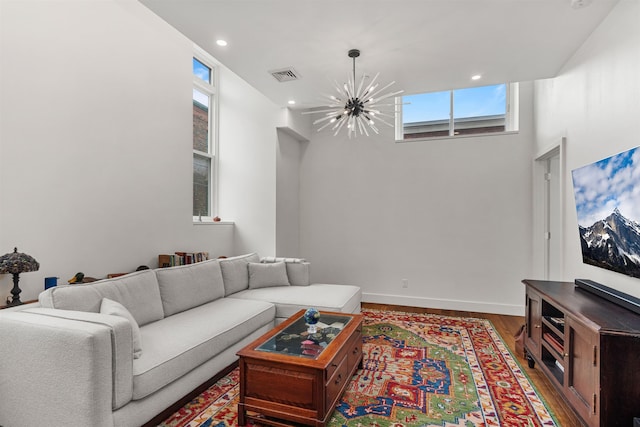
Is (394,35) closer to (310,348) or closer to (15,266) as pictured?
(310,348)

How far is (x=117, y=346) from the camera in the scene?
1.80 meters

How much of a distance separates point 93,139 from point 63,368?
2.11 meters

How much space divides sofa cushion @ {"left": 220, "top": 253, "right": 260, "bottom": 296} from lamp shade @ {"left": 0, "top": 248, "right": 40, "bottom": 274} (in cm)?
177

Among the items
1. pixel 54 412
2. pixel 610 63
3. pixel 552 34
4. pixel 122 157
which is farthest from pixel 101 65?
pixel 610 63

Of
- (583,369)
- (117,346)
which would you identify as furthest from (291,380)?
(583,369)

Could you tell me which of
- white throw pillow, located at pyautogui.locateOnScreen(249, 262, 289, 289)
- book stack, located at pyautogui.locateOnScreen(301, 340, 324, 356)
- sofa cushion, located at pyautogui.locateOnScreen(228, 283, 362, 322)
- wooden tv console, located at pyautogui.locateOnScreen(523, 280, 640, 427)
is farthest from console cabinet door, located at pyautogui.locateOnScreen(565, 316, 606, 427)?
white throw pillow, located at pyautogui.locateOnScreen(249, 262, 289, 289)

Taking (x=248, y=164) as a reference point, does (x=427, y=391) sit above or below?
below

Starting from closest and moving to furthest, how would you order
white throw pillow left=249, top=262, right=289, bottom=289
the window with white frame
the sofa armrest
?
the sofa armrest < white throw pillow left=249, top=262, right=289, bottom=289 < the window with white frame

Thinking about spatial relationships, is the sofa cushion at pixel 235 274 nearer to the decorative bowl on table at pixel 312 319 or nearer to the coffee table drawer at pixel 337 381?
the decorative bowl on table at pixel 312 319

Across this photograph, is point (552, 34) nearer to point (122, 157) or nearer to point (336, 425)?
point (336, 425)

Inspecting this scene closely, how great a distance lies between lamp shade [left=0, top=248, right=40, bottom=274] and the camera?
2148 millimetres

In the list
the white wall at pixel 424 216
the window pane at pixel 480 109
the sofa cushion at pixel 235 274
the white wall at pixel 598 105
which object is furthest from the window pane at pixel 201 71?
the white wall at pixel 598 105

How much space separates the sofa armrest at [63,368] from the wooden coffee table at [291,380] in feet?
2.27

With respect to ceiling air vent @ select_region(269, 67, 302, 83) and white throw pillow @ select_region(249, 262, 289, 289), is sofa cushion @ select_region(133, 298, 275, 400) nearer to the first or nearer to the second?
white throw pillow @ select_region(249, 262, 289, 289)
